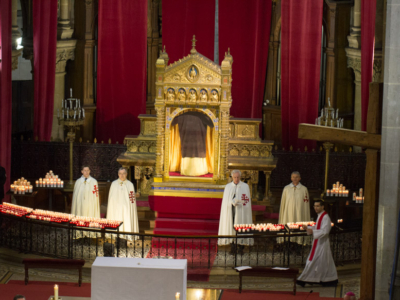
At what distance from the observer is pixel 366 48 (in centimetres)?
1555

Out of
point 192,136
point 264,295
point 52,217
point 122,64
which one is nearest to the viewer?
point 264,295

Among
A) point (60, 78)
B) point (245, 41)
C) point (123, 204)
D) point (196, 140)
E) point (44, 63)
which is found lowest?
point (123, 204)

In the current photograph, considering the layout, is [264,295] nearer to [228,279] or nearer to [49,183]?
[228,279]

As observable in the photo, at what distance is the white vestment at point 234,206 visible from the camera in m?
12.8

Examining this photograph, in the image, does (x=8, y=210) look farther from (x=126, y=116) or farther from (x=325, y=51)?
(x=325, y=51)

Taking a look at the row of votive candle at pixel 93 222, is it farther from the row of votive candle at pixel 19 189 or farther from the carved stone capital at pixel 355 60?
the carved stone capital at pixel 355 60

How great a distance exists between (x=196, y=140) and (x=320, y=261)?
4.20 metres

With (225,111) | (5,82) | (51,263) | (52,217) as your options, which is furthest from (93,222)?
(5,82)

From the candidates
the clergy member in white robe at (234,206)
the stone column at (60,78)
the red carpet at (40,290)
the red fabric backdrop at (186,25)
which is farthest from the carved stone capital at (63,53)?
the red carpet at (40,290)

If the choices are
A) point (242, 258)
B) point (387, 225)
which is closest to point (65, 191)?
point (242, 258)

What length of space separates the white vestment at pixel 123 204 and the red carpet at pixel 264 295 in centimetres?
302

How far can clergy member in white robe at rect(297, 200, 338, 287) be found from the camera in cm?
1120

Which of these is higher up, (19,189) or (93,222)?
(19,189)

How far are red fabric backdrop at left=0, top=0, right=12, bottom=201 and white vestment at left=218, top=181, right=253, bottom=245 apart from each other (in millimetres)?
5091
